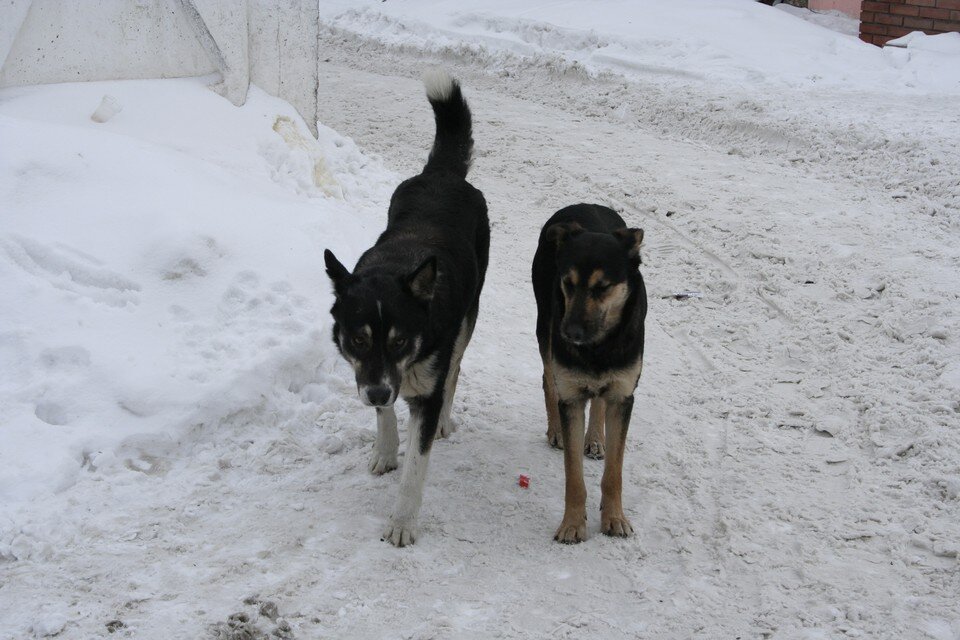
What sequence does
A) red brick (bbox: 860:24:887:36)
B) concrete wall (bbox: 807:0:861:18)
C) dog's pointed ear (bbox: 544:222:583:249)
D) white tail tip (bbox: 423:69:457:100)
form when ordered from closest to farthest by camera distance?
dog's pointed ear (bbox: 544:222:583:249) → white tail tip (bbox: 423:69:457:100) → red brick (bbox: 860:24:887:36) → concrete wall (bbox: 807:0:861:18)

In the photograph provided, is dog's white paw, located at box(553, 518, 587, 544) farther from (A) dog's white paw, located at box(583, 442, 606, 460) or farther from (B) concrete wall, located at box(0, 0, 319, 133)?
(B) concrete wall, located at box(0, 0, 319, 133)

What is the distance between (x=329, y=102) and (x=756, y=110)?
19.3ft

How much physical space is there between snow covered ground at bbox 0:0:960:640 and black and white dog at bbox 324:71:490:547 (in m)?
0.35

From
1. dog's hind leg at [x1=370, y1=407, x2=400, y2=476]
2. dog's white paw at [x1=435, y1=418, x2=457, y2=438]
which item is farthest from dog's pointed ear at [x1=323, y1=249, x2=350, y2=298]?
dog's white paw at [x1=435, y1=418, x2=457, y2=438]

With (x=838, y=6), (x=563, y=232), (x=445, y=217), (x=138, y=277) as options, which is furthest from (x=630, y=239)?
(x=838, y=6)

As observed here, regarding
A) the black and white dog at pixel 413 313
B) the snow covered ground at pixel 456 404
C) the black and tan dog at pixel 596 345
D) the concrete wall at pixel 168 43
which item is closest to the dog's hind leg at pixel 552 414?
the snow covered ground at pixel 456 404

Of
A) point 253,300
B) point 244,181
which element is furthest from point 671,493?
point 244,181

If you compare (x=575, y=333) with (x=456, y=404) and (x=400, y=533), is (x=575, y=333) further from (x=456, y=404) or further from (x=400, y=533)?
(x=456, y=404)

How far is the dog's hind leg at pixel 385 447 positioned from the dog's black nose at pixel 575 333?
3.99 ft

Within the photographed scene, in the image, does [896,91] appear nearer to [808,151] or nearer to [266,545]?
[808,151]

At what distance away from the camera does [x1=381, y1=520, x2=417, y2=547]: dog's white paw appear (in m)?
4.52

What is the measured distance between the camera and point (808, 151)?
10438mm

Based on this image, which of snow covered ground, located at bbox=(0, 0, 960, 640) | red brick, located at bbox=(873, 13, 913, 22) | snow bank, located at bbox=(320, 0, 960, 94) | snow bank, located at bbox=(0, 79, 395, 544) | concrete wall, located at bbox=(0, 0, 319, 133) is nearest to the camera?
snow covered ground, located at bbox=(0, 0, 960, 640)

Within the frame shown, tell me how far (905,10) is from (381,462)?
505 inches
